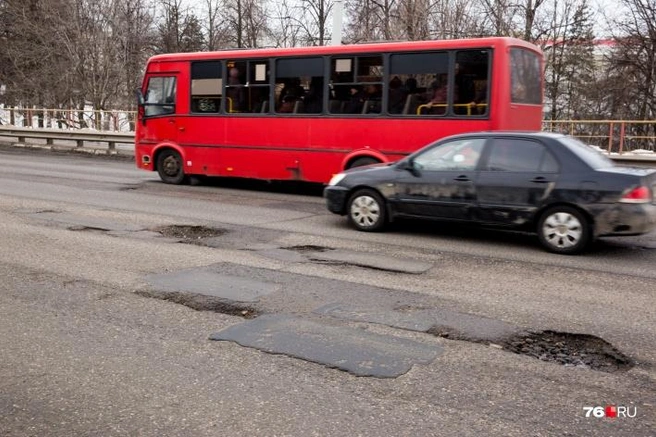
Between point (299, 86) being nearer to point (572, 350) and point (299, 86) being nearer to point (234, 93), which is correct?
point (234, 93)

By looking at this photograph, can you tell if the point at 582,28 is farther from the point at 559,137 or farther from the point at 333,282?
the point at 333,282

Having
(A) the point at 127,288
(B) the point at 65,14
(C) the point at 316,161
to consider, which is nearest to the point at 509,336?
(A) the point at 127,288

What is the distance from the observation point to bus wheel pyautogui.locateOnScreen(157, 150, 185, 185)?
15.2 m

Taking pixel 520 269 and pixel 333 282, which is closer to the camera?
pixel 333 282

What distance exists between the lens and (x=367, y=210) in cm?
931

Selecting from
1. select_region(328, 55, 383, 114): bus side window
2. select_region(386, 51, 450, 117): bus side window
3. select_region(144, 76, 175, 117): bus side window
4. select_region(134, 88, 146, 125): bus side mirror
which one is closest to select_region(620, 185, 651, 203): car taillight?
select_region(386, 51, 450, 117): bus side window

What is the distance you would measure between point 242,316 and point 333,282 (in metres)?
1.35

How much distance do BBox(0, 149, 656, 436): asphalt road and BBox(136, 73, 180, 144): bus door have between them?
20.0 feet

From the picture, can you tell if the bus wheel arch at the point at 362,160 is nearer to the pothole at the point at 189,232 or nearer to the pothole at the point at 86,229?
the pothole at the point at 189,232

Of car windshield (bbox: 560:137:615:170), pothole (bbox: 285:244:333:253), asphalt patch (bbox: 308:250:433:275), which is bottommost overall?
asphalt patch (bbox: 308:250:433:275)

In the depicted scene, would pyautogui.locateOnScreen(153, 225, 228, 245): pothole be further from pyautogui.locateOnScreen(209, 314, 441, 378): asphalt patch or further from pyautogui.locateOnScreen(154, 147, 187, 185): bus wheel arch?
pyautogui.locateOnScreen(154, 147, 187, 185): bus wheel arch

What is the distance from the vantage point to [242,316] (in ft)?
17.4

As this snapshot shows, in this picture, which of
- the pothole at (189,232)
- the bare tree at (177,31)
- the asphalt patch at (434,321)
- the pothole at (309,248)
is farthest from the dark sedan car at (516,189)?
the bare tree at (177,31)

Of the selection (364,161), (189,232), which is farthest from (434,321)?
(364,161)
